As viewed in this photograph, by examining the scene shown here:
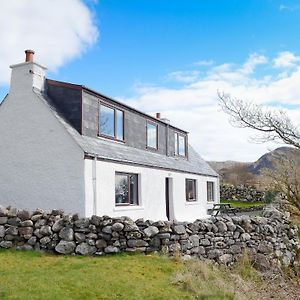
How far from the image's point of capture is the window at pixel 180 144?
80.5ft

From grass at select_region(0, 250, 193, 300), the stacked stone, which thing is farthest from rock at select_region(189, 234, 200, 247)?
the stacked stone

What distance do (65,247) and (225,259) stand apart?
5.40 m

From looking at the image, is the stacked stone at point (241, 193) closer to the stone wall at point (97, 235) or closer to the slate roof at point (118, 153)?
the slate roof at point (118, 153)

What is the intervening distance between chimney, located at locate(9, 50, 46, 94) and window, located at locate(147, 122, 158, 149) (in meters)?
7.05

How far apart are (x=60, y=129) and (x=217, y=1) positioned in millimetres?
7583

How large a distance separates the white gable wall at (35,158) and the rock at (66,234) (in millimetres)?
2151

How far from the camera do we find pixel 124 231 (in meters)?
11.4

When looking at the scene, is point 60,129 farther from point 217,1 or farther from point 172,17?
point 217,1

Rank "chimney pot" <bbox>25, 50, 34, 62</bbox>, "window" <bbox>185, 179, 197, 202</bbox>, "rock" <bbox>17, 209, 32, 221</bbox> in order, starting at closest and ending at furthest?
"rock" <bbox>17, 209, 32, 221</bbox>, "chimney pot" <bbox>25, 50, 34, 62</bbox>, "window" <bbox>185, 179, 197, 202</bbox>

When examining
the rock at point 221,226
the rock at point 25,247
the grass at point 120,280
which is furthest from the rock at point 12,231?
the rock at point 221,226

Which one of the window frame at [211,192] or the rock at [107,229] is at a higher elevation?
the window frame at [211,192]

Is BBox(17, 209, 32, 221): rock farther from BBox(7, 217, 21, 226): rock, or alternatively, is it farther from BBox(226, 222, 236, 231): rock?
BBox(226, 222, 236, 231): rock

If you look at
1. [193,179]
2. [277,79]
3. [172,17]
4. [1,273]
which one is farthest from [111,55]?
[193,179]

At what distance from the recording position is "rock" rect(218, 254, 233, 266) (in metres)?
12.6
